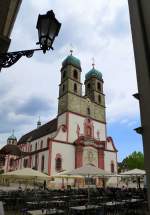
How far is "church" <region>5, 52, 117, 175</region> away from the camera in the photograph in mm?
35156

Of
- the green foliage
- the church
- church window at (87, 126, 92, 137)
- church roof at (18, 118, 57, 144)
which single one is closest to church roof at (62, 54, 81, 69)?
the church

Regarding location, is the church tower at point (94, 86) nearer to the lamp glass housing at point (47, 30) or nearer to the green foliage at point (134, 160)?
the green foliage at point (134, 160)

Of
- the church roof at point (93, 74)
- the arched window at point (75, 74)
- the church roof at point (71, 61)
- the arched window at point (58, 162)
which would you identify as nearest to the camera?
the arched window at point (58, 162)

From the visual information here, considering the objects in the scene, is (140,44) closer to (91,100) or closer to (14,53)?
(14,53)

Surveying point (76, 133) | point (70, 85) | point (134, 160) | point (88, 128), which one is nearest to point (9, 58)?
point (76, 133)

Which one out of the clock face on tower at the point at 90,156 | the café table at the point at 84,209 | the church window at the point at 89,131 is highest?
the church window at the point at 89,131

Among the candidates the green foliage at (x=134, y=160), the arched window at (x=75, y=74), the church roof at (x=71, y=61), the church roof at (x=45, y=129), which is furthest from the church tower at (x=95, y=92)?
the green foliage at (x=134, y=160)

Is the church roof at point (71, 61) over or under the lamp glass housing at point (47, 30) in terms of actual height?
over

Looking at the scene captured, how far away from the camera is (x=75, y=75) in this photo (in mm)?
42188

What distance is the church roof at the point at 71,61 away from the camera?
139ft

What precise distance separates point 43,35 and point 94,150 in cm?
3542

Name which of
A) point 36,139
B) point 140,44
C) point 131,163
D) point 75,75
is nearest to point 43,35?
point 140,44

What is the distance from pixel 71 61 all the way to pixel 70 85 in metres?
5.24

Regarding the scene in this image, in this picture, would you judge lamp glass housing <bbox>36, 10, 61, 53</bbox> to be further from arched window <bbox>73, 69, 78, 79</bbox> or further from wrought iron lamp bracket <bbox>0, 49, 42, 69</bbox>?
arched window <bbox>73, 69, 78, 79</bbox>
